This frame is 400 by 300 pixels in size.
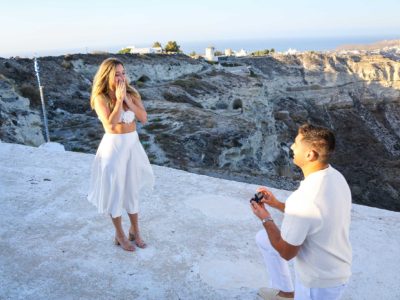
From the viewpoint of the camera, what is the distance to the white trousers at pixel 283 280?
260cm

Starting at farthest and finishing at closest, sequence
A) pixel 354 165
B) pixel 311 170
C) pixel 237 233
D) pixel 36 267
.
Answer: pixel 354 165 < pixel 237 233 < pixel 36 267 < pixel 311 170

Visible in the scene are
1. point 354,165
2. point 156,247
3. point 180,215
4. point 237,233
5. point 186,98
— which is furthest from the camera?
point 354,165

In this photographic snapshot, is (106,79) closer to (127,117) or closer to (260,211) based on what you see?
(127,117)

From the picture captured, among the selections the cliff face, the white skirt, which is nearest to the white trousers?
the white skirt

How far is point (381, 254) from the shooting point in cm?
458

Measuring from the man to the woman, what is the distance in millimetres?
1915

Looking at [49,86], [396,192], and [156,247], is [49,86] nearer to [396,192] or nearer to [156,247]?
[156,247]

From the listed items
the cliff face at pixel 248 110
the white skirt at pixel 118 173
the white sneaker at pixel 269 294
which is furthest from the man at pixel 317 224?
the cliff face at pixel 248 110

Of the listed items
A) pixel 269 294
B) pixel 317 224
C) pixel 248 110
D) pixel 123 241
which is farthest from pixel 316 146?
pixel 248 110

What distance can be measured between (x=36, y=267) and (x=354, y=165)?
40.2 metres

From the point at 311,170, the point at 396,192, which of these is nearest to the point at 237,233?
the point at 311,170

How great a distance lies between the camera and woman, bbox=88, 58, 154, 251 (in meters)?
4.00

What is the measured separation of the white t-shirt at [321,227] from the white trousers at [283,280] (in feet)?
0.17

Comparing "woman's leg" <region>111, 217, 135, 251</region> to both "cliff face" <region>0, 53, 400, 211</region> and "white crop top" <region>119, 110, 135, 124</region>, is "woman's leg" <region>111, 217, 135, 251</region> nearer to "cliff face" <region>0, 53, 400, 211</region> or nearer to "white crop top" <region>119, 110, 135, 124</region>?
"white crop top" <region>119, 110, 135, 124</region>
